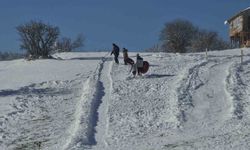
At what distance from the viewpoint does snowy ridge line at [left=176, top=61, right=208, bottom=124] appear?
27.5 m

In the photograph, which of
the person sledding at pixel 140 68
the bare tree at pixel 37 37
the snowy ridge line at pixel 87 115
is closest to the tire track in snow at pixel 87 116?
the snowy ridge line at pixel 87 115

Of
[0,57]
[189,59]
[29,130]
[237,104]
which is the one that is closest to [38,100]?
[29,130]

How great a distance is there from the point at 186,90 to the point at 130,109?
490cm

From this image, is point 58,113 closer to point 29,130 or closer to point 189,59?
point 29,130

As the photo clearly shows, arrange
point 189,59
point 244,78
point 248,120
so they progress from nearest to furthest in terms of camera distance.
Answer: point 248,120, point 244,78, point 189,59

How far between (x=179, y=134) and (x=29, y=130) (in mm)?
6047

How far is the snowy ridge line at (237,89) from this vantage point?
2698 cm

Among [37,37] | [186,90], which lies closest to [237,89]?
[186,90]

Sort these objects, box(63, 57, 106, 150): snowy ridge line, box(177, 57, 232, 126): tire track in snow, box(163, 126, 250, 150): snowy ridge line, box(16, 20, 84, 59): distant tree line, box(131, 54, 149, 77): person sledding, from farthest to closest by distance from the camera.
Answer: box(16, 20, 84, 59): distant tree line, box(131, 54, 149, 77): person sledding, box(177, 57, 232, 126): tire track in snow, box(63, 57, 106, 150): snowy ridge line, box(163, 126, 250, 150): snowy ridge line

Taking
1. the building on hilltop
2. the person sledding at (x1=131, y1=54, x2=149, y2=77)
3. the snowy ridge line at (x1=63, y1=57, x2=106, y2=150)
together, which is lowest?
the snowy ridge line at (x1=63, y1=57, x2=106, y2=150)

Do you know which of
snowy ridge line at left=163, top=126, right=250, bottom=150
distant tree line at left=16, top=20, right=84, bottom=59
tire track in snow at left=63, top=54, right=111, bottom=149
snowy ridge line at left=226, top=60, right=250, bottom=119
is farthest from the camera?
distant tree line at left=16, top=20, right=84, bottom=59

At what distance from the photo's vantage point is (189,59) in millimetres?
49844

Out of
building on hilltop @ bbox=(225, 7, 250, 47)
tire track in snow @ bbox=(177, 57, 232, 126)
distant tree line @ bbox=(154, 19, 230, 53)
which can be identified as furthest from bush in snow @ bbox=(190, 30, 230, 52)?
tire track in snow @ bbox=(177, 57, 232, 126)

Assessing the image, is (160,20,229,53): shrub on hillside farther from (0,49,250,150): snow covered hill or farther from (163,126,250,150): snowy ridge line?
(163,126,250,150): snowy ridge line
